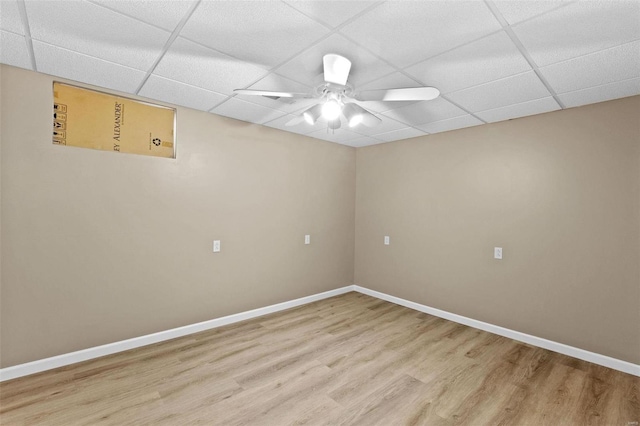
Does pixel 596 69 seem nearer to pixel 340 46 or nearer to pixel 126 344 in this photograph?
pixel 340 46

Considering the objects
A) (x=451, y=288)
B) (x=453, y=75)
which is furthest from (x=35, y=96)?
(x=451, y=288)

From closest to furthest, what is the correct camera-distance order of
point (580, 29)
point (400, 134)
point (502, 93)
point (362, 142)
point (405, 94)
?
point (580, 29) < point (405, 94) < point (502, 93) < point (400, 134) < point (362, 142)

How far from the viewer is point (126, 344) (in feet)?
9.05

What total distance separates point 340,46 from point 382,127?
1.89 meters

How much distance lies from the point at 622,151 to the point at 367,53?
2.54 meters

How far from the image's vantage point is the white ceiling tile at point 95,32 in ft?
5.24

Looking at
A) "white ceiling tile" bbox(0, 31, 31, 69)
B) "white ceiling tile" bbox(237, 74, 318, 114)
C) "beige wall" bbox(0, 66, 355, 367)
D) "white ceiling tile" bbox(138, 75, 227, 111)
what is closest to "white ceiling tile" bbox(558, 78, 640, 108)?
"white ceiling tile" bbox(237, 74, 318, 114)

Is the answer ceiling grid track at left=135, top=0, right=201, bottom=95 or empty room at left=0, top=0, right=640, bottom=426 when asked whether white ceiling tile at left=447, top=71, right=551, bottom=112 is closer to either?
empty room at left=0, top=0, right=640, bottom=426

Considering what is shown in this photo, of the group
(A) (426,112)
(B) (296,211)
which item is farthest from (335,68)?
(B) (296,211)

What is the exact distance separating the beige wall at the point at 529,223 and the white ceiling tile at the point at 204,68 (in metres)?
2.66

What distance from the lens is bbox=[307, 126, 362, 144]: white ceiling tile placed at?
3.91 m

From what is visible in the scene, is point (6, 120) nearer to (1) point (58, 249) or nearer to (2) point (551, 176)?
(1) point (58, 249)

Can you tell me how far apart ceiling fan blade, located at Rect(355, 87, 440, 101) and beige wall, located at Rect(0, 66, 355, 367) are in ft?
6.61

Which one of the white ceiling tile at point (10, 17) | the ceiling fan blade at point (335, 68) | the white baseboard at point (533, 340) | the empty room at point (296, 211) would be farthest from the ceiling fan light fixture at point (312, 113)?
the white baseboard at point (533, 340)
